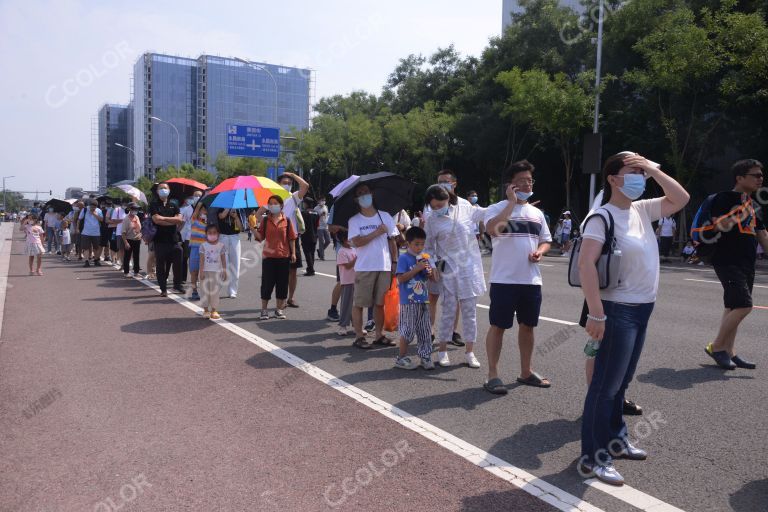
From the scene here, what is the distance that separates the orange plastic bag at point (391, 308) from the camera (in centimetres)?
746

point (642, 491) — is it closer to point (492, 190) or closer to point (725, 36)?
point (725, 36)

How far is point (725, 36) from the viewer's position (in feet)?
68.8

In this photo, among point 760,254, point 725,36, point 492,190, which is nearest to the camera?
point 725,36

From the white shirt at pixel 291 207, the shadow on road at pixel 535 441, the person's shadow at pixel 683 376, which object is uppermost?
the white shirt at pixel 291 207

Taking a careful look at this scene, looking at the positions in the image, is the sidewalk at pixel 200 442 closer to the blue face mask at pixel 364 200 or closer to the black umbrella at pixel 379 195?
the black umbrella at pixel 379 195

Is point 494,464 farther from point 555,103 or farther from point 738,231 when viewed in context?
point 555,103

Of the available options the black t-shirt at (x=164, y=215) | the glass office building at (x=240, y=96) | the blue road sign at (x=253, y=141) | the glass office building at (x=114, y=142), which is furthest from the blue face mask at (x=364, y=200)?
the glass office building at (x=114, y=142)

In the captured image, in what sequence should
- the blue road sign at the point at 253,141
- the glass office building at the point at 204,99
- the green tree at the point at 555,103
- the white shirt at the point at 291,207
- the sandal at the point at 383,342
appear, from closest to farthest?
the sandal at the point at 383,342 → the white shirt at the point at 291,207 → the green tree at the point at 555,103 → the blue road sign at the point at 253,141 → the glass office building at the point at 204,99

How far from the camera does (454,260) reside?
6.33 meters

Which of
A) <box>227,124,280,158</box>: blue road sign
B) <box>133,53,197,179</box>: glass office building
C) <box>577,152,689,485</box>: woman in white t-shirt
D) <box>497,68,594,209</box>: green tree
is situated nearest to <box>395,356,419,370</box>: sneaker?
<box>577,152,689,485</box>: woman in white t-shirt

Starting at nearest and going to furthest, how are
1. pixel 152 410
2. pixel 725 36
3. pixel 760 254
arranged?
pixel 152 410
pixel 725 36
pixel 760 254

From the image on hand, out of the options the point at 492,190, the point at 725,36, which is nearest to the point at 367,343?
the point at 725,36

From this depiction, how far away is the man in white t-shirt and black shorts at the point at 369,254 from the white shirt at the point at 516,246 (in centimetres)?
179

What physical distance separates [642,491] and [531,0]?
32.4 meters
